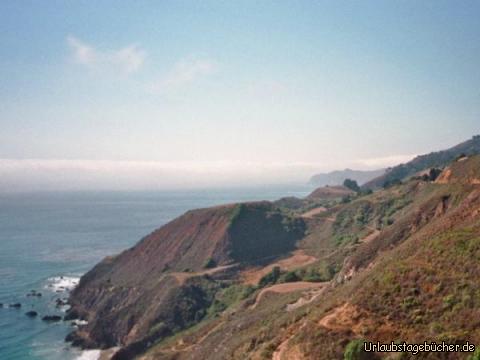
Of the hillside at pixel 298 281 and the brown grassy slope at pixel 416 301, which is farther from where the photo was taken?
the hillside at pixel 298 281

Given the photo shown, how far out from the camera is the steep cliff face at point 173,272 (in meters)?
54.2

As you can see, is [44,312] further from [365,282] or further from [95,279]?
[365,282]

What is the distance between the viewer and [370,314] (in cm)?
2191

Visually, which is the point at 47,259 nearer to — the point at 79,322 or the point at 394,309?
the point at 79,322

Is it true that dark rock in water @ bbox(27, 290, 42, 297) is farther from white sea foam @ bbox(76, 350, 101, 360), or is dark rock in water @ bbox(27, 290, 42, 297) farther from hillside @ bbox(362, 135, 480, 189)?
hillside @ bbox(362, 135, 480, 189)

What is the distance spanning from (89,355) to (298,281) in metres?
27.4

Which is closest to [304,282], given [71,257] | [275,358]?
[275,358]

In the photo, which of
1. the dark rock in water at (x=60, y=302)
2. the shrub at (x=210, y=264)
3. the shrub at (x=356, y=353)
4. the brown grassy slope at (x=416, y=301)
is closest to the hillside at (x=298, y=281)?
the brown grassy slope at (x=416, y=301)

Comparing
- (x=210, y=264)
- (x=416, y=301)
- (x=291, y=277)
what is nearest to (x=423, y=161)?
(x=210, y=264)

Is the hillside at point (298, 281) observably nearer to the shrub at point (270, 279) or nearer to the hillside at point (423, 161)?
the shrub at point (270, 279)

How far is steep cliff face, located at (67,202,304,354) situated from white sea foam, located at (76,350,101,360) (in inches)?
54.5

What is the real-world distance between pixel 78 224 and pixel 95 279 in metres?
96.2

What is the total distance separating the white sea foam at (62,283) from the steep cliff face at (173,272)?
15.9ft

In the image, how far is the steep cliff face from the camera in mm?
54250
